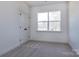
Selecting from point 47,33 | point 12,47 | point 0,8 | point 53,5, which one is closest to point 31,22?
point 47,33

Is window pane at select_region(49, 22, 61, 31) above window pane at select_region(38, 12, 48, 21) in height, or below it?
below

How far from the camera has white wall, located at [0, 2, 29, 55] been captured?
3.27 meters

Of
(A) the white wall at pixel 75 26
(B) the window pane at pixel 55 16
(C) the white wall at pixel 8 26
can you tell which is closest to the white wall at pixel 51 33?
(B) the window pane at pixel 55 16

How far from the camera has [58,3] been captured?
17.9 feet

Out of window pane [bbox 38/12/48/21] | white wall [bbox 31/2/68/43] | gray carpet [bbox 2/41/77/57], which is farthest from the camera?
window pane [bbox 38/12/48/21]

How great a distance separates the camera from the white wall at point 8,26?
10.7 ft

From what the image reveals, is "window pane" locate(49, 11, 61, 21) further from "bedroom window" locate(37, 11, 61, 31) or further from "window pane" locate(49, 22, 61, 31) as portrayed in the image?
"window pane" locate(49, 22, 61, 31)

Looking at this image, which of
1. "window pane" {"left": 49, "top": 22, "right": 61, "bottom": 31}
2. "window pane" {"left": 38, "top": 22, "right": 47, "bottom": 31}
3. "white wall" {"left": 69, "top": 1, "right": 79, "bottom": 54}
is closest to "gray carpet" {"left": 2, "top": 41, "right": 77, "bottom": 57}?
"white wall" {"left": 69, "top": 1, "right": 79, "bottom": 54}

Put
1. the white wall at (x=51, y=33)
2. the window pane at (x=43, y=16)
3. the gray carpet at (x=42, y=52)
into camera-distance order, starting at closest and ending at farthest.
→ the gray carpet at (x=42, y=52) → the white wall at (x=51, y=33) → the window pane at (x=43, y=16)

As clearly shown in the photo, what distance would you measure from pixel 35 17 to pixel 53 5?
45.2 inches

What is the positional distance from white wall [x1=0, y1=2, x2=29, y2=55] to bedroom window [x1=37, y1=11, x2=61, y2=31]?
1.84 metres

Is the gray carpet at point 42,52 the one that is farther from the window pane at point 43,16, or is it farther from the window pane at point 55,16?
the window pane at point 43,16

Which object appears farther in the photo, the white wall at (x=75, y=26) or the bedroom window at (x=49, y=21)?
the bedroom window at (x=49, y=21)

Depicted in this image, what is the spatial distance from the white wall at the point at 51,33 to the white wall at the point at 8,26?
1.75m
